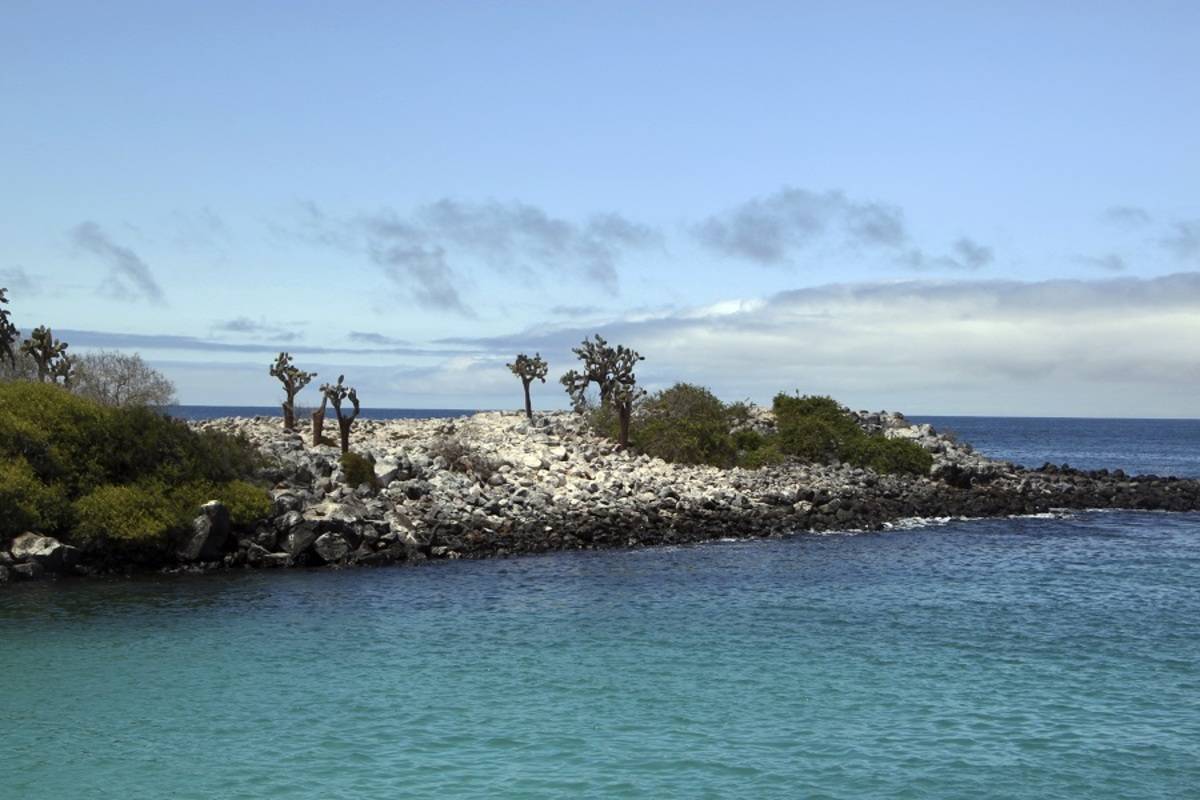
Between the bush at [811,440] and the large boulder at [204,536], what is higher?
the bush at [811,440]

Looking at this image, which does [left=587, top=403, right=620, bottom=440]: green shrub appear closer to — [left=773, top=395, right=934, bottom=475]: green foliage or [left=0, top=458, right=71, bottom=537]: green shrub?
[left=773, top=395, right=934, bottom=475]: green foliage

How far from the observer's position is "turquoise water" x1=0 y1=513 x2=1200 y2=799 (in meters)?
18.7

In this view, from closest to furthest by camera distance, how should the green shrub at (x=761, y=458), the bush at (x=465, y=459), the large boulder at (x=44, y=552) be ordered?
the large boulder at (x=44, y=552), the bush at (x=465, y=459), the green shrub at (x=761, y=458)

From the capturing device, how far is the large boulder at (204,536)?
128 feet

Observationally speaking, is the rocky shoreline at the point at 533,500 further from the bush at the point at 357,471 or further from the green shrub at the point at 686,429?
the green shrub at the point at 686,429

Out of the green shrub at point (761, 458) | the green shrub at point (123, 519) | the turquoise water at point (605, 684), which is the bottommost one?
the turquoise water at point (605, 684)

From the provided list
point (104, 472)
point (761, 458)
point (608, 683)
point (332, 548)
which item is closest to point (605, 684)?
point (608, 683)

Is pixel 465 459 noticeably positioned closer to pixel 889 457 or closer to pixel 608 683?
pixel 889 457

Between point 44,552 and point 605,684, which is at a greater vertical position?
point 44,552

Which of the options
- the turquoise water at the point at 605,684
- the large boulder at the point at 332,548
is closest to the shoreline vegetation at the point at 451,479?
the large boulder at the point at 332,548

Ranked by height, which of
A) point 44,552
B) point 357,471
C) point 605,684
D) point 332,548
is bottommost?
point 605,684

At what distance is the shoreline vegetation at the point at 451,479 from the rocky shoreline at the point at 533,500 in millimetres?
111

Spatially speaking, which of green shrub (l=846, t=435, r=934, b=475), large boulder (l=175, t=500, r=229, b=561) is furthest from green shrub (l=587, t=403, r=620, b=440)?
large boulder (l=175, t=500, r=229, b=561)

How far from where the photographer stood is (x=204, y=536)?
39.1 m
